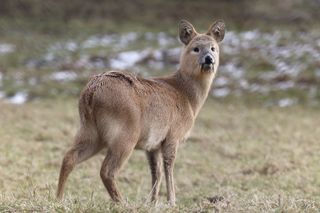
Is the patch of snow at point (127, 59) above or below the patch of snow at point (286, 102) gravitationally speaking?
below

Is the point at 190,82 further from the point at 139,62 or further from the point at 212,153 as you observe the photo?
the point at 139,62

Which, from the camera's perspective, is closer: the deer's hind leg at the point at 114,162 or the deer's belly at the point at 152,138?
the deer's hind leg at the point at 114,162

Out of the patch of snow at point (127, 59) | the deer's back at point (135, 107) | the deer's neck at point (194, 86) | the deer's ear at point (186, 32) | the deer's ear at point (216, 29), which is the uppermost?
the deer's ear at point (216, 29)

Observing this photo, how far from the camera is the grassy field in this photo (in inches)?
267

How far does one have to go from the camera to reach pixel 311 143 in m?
14.7

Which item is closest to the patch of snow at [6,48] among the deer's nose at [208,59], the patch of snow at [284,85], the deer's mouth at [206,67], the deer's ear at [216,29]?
the patch of snow at [284,85]

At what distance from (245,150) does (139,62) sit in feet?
44.1

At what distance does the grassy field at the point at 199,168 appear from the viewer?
267 inches

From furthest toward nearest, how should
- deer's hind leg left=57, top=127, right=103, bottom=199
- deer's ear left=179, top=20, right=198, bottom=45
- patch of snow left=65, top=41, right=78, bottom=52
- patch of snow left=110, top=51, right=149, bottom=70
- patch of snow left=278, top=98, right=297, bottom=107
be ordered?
1. patch of snow left=65, top=41, right=78, bottom=52
2. patch of snow left=110, top=51, right=149, bottom=70
3. patch of snow left=278, top=98, right=297, bottom=107
4. deer's ear left=179, top=20, right=198, bottom=45
5. deer's hind leg left=57, top=127, right=103, bottom=199

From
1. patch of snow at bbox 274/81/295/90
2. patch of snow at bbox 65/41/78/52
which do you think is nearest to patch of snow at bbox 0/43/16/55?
patch of snow at bbox 65/41/78/52

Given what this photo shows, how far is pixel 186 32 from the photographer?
938 centimetres

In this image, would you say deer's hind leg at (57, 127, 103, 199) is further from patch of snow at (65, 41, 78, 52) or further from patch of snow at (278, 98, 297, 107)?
patch of snow at (65, 41, 78, 52)

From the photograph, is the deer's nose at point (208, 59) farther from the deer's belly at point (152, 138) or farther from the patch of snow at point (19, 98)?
the patch of snow at point (19, 98)

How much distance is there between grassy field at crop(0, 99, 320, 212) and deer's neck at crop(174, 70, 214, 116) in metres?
1.36
